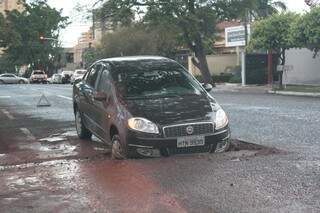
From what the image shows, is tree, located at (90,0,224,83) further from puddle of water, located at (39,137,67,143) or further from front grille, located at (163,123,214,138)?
front grille, located at (163,123,214,138)

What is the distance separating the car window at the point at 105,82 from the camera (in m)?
10.3

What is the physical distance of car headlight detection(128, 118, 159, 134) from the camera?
8820mm

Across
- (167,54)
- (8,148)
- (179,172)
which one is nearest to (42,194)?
(179,172)

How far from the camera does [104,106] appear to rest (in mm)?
10078

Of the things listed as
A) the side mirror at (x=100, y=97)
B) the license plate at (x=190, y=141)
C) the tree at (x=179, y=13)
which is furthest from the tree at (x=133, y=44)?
the license plate at (x=190, y=141)

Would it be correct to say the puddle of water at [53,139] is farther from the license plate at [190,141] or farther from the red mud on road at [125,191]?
the license plate at [190,141]

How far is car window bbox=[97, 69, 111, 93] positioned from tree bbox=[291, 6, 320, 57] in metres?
20.8

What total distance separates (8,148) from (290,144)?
5339 millimetres

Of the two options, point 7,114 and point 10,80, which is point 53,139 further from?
point 10,80

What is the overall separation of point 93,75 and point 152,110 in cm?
267

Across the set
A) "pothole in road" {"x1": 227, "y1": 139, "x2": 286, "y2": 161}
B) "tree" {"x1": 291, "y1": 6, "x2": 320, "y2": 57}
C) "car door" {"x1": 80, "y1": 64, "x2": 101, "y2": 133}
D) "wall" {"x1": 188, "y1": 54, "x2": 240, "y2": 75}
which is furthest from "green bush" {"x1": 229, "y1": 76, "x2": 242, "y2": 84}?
"pothole in road" {"x1": 227, "y1": 139, "x2": 286, "y2": 161}

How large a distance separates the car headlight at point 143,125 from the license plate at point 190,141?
38 centimetres

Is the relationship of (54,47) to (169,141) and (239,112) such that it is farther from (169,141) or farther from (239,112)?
(169,141)

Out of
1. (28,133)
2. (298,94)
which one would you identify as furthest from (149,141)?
(298,94)
